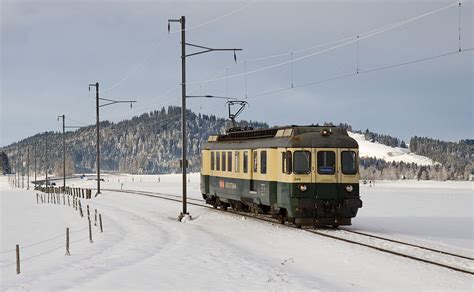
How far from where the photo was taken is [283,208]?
23906mm

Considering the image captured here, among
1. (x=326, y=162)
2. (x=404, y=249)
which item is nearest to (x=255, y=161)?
(x=326, y=162)

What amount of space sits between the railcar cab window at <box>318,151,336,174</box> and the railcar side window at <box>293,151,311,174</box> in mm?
423

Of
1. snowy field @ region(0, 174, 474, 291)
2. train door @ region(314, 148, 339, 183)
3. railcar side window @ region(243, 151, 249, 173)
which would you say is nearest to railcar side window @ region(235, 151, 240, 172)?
railcar side window @ region(243, 151, 249, 173)

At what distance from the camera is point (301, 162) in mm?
22922

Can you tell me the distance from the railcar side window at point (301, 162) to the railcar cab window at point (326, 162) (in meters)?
→ 0.42

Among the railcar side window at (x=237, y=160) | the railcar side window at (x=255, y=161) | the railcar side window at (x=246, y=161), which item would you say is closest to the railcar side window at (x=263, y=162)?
the railcar side window at (x=255, y=161)

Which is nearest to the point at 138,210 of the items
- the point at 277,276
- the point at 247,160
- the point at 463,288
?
the point at 247,160

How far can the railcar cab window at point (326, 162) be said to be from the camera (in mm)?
23047

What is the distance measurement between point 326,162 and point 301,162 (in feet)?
3.18

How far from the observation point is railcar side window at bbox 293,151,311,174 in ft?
74.9

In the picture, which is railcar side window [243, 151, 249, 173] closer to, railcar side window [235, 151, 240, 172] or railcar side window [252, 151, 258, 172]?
railcar side window [252, 151, 258, 172]

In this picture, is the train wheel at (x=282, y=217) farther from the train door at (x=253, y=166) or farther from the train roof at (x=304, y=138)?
the train roof at (x=304, y=138)

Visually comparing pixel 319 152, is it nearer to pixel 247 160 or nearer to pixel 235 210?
pixel 247 160

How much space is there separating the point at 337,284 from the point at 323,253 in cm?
382
